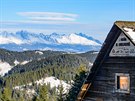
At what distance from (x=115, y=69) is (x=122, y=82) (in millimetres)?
821

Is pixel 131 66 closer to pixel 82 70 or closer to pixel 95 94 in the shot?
pixel 95 94

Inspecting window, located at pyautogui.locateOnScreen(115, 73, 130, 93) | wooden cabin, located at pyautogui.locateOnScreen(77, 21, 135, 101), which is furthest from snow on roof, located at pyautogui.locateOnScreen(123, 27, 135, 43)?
window, located at pyautogui.locateOnScreen(115, 73, 130, 93)

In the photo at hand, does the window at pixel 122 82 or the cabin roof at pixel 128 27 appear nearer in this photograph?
the cabin roof at pixel 128 27

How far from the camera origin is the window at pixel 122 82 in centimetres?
2052

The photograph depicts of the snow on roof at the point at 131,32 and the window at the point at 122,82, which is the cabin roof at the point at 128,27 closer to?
the snow on roof at the point at 131,32

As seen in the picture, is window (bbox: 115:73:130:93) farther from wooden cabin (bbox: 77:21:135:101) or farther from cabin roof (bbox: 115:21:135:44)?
cabin roof (bbox: 115:21:135:44)

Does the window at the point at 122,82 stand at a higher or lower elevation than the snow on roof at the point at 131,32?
lower

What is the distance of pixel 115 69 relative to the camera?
2131 centimetres

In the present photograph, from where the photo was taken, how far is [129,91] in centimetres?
2036

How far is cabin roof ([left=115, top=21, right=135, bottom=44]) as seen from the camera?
2006 centimetres

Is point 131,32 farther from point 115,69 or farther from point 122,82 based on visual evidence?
point 122,82

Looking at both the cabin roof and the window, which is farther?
the window

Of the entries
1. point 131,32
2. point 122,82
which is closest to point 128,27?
point 131,32

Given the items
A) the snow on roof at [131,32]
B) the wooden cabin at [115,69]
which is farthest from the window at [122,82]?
the snow on roof at [131,32]
